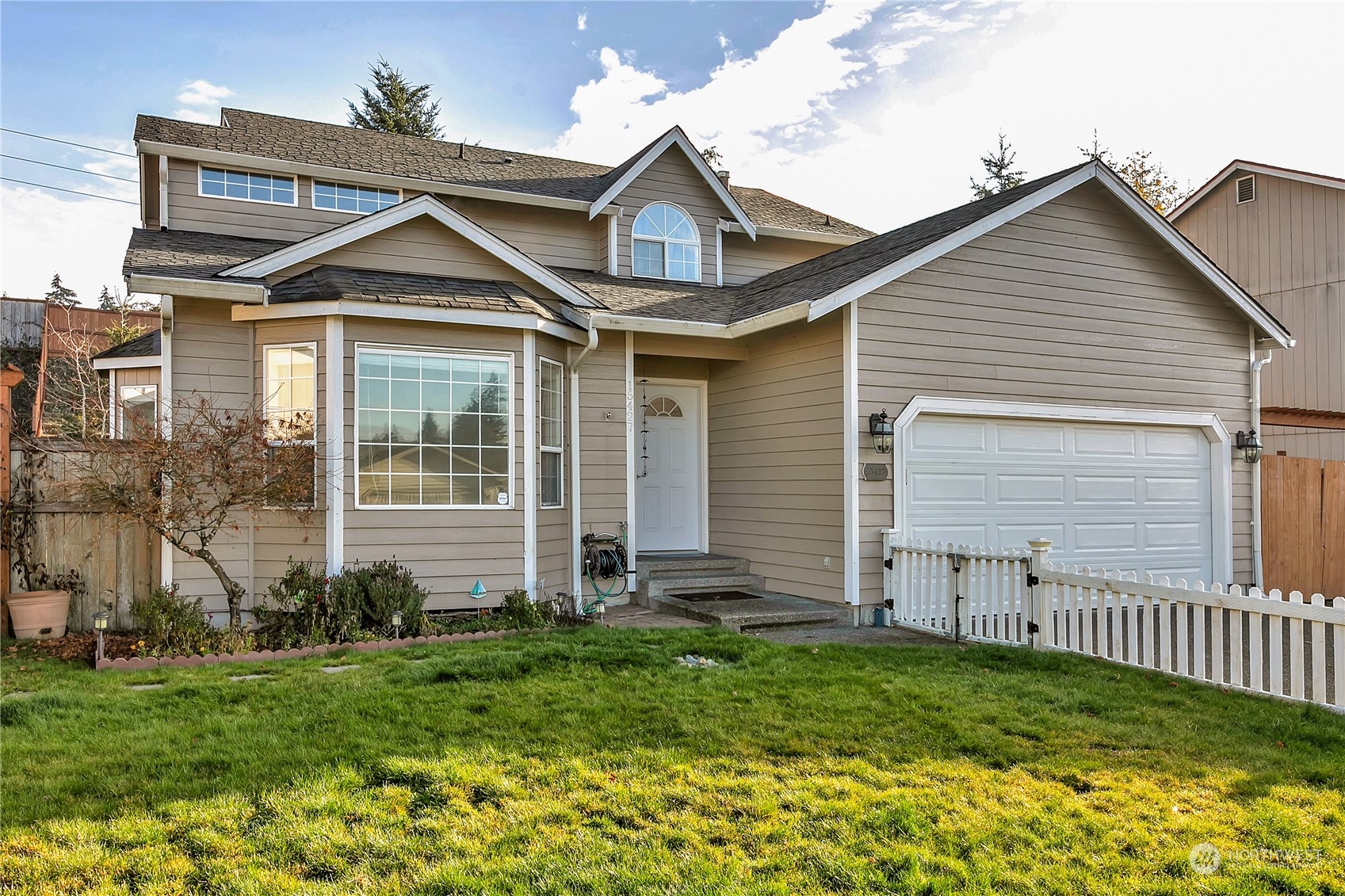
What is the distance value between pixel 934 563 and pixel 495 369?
4802 mm

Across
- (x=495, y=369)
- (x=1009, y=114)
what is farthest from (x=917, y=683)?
(x=1009, y=114)

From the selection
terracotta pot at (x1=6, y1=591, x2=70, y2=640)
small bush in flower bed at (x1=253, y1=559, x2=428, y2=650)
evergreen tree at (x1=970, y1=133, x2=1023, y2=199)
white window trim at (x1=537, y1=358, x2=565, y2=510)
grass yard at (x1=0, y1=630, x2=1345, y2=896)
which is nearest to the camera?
grass yard at (x1=0, y1=630, x2=1345, y2=896)

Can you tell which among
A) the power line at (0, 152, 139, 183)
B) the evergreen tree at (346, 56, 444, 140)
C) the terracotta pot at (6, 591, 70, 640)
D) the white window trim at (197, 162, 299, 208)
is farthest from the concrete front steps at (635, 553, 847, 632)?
the evergreen tree at (346, 56, 444, 140)

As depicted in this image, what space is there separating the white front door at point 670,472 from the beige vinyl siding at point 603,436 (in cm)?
106

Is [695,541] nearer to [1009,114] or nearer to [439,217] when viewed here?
[439,217]

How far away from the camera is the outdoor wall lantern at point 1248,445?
1115cm

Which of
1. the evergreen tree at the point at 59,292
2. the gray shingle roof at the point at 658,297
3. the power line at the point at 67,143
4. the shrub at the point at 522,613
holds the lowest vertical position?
the shrub at the point at 522,613

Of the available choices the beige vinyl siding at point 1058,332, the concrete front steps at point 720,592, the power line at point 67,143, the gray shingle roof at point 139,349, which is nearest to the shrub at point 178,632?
the concrete front steps at point 720,592

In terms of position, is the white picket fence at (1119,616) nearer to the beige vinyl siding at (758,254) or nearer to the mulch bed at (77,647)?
the beige vinyl siding at (758,254)

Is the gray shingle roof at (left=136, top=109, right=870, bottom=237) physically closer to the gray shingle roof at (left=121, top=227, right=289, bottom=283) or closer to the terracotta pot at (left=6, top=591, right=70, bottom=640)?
the gray shingle roof at (left=121, top=227, right=289, bottom=283)

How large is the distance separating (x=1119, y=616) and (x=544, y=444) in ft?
18.7

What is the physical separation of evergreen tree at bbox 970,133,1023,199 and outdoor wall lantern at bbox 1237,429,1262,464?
22.3 meters

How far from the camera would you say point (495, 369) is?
861 centimetres

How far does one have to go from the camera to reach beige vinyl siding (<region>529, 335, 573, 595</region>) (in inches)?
352
